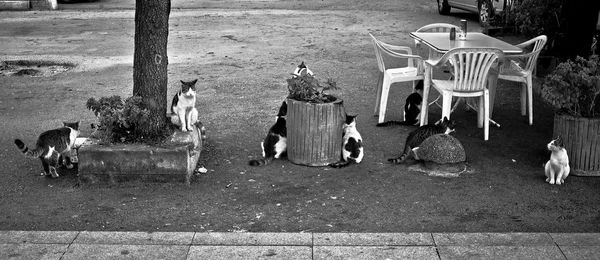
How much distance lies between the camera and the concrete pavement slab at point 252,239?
5.44 metres

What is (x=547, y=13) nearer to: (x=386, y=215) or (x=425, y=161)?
(x=425, y=161)

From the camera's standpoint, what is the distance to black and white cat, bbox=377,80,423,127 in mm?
8680

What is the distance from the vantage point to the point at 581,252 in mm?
5219

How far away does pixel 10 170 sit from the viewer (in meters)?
7.32

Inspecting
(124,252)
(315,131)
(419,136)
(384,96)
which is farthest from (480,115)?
(124,252)

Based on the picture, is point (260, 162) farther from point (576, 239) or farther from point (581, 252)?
point (581, 252)

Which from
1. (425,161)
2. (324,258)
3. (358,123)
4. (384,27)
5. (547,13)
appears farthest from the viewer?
(384,27)

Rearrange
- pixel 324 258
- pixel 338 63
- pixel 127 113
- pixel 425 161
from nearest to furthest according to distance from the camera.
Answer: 1. pixel 324 258
2. pixel 127 113
3. pixel 425 161
4. pixel 338 63

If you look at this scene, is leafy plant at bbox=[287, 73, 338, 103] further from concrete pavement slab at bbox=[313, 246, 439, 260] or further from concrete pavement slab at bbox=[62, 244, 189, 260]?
concrete pavement slab at bbox=[62, 244, 189, 260]

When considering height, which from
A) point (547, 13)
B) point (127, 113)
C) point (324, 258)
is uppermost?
point (547, 13)

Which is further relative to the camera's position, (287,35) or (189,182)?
(287,35)

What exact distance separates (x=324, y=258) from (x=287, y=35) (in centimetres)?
1136

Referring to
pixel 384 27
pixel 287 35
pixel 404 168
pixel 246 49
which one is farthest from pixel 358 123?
pixel 384 27

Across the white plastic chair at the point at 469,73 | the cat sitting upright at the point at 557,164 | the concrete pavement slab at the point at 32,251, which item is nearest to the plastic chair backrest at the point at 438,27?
the white plastic chair at the point at 469,73
